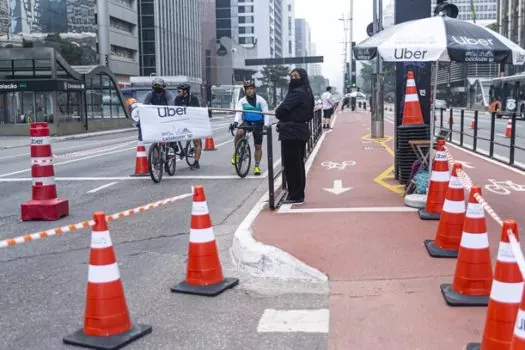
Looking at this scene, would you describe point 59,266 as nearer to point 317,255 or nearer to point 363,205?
point 317,255

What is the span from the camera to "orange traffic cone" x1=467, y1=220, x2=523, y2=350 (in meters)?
3.75

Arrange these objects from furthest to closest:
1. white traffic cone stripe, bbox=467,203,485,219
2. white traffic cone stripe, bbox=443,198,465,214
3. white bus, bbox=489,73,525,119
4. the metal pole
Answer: white bus, bbox=489,73,525,119, the metal pole, white traffic cone stripe, bbox=443,198,465,214, white traffic cone stripe, bbox=467,203,485,219

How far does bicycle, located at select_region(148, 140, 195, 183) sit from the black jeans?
3647mm

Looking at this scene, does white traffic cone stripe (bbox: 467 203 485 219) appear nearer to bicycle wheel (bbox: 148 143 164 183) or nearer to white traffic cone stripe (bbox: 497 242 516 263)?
white traffic cone stripe (bbox: 497 242 516 263)

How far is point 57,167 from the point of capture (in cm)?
1603

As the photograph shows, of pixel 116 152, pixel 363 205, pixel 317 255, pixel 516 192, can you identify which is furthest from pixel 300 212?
pixel 116 152

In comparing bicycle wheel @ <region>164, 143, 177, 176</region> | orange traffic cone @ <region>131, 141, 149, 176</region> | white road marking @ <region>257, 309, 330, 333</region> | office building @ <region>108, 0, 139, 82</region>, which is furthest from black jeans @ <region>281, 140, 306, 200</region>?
office building @ <region>108, 0, 139, 82</region>

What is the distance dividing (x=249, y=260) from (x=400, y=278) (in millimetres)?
1437

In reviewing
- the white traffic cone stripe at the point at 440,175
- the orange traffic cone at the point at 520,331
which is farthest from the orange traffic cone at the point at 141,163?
the orange traffic cone at the point at 520,331

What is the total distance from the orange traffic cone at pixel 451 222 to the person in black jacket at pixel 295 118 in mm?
3043

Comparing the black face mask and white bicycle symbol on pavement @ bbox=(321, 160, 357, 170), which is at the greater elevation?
the black face mask

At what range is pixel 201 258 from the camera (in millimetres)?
5578

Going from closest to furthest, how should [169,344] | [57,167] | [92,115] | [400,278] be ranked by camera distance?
[169,344], [400,278], [57,167], [92,115]

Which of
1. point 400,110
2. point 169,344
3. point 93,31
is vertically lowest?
point 169,344
